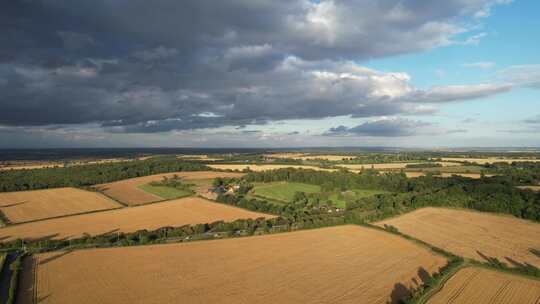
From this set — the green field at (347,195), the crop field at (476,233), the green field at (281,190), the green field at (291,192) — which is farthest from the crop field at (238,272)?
the green field at (281,190)

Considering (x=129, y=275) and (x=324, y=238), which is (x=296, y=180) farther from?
(x=129, y=275)

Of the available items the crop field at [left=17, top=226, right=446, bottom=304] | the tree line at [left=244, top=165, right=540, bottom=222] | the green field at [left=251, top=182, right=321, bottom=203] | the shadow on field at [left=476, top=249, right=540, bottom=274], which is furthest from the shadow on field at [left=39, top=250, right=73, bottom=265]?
the shadow on field at [left=476, top=249, right=540, bottom=274]

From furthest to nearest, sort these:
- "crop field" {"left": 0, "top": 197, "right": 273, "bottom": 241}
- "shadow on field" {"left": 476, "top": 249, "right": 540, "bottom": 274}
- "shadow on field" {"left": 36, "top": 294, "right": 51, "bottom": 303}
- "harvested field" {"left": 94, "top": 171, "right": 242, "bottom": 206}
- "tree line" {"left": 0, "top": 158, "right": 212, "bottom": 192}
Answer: "tree line" {"left": 0, "top": 158, "right": 212, "bottom": 192} → "harvested field" {"left": 94, "top": 171, "right": 242, "bottom": 206} → "crop field" {"left": 0, "top": 197, "right": 273, "bottom": 241} → "shadow on field" {"left": 476, "top": 249, "right": 540, "bottom": 274} → "shadow on field" {"left": 36, "top": 294, "right": 51, "bottom": 303}

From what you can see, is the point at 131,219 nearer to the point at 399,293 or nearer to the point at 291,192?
the point at 291,192

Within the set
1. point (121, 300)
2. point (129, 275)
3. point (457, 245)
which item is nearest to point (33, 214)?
point (129, 275)

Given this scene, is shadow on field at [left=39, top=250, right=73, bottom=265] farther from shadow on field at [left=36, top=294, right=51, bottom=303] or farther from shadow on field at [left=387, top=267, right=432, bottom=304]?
shadow on field at [left=387, top=267, right=432, bottom=304]

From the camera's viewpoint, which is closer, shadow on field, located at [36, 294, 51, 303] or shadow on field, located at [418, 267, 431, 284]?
shadow on field, located at [36, 294, 51, 303]

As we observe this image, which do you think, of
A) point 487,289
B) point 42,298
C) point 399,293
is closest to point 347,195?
point 487,289
